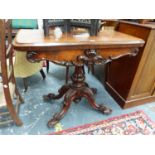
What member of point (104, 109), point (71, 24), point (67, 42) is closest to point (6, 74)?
point (67, 42)

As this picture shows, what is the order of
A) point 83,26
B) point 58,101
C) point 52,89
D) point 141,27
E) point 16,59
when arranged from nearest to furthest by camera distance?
point 83,26
point 141,27
point 16,59
point 58,101
point 52,89

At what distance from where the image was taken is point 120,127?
150 cm

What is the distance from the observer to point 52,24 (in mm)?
1120

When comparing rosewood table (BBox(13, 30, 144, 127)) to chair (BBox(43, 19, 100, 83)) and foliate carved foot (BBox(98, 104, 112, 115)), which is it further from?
foliate carved foot (BBox(98, 104, 112, 115))

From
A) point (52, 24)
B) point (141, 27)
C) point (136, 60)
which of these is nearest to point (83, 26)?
point (52, 24)

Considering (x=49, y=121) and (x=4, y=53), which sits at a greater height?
(x=4, y=53)

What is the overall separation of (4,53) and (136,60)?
115 centimetres

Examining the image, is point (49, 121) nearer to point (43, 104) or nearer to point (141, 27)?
point (43, 104)

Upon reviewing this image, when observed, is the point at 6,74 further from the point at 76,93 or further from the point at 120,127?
the point at 120,127

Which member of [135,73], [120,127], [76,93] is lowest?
[120,127]

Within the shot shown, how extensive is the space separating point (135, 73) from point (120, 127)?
1.83 feet

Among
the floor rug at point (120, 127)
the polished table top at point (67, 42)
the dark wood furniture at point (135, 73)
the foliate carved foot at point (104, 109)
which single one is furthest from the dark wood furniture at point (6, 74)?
the dark wood furniture at point (135, 73)

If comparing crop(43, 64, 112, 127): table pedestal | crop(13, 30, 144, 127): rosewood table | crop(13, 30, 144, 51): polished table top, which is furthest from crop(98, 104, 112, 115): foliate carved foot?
crop(13, 30, 144, 51): polished table top

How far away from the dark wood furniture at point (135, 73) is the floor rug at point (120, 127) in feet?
0.61
